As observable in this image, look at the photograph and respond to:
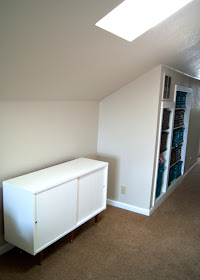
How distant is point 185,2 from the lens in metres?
1.79

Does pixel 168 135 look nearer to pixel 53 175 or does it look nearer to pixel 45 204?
pixel 53 175

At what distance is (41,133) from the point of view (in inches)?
→ 99.4

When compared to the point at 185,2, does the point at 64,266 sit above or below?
below

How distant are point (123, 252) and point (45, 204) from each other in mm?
933

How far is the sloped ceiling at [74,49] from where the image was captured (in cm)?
137

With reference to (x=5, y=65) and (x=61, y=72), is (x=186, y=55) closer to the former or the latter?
(x=61, y=72)

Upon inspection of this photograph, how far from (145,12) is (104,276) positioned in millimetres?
2187

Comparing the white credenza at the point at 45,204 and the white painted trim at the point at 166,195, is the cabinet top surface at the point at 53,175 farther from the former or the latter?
the white painted trim at the point at 166,195

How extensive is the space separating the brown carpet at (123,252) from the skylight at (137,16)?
1.93 metres

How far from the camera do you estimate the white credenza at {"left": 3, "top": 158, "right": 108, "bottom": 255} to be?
205 cm

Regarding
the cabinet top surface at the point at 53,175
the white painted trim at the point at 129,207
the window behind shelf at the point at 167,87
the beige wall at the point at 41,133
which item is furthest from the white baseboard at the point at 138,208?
the window behind shelf at the point at 167,87

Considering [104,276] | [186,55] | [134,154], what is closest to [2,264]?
[104,276]

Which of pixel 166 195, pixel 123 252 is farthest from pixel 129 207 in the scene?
pixel 123 252

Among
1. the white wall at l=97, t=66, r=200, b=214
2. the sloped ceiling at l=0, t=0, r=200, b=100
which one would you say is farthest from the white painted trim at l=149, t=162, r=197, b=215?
the sloped ceiling at l=0, t=0, r=200, b=100
